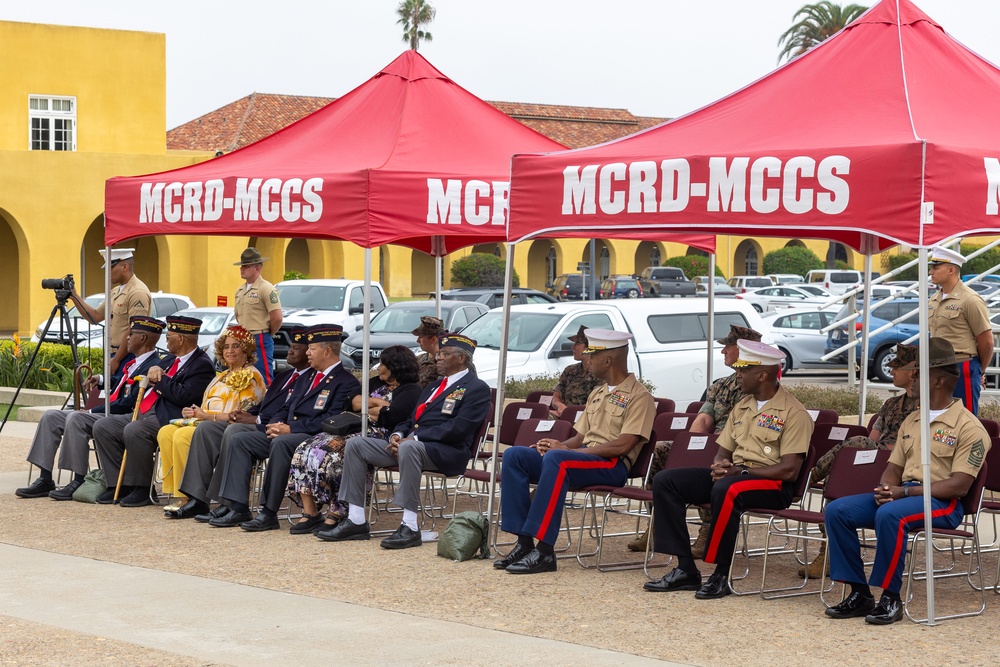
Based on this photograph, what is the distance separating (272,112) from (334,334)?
44061mm

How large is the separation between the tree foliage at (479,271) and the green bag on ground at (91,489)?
41160 millimetres

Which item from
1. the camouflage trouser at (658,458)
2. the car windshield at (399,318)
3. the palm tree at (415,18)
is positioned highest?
the palm tree at (415,18)

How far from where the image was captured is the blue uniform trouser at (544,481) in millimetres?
8172

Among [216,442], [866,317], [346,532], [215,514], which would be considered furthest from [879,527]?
[216,442]

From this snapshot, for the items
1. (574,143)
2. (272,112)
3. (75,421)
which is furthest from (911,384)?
(574,143)

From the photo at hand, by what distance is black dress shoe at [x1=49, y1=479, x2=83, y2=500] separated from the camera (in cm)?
1105

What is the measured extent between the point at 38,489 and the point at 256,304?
2376 millimetres

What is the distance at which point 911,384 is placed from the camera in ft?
24.3

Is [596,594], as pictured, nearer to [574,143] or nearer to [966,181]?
[966,181]

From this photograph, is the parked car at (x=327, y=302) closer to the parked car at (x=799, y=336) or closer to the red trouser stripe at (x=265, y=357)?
the parked car at (x=799, y=336)

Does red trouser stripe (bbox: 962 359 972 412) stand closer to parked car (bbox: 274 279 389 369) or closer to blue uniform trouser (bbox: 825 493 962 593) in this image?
blue uniform trouser (bbox: 825 493 962 593)

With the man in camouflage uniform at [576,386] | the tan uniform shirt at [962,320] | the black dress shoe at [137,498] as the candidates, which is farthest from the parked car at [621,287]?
the tan uniform shirt at [962,320]

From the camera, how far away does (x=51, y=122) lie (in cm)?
3503

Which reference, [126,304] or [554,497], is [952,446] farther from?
[126,304]
